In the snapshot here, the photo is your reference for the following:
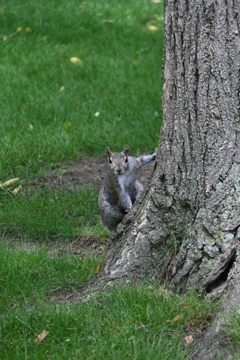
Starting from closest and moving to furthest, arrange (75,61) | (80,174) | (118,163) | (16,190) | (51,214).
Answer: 1. (118,163)
2. (51,214)
3. (16,190)
4. (80,174)
5. (75,61)

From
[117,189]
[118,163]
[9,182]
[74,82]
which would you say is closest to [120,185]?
[117,189]

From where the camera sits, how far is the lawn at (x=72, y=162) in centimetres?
303

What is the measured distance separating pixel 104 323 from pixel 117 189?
1.72 m

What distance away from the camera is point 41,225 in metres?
4.67

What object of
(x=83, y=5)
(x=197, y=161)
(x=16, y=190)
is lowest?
(x=16, y=190)

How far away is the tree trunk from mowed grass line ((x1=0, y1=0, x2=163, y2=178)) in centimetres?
238

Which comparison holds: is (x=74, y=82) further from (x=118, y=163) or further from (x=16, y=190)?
(x=118, y=163)

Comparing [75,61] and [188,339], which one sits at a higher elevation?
[188,339]

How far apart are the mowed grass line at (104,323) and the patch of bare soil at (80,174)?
6.39ft

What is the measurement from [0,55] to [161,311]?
5.49 m

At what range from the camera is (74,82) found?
7.33 meters

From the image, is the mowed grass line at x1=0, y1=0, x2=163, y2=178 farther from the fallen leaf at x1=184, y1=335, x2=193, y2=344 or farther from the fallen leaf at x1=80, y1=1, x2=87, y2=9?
the fallen leaf at x1=184, y1=335, x2=193, y2=344

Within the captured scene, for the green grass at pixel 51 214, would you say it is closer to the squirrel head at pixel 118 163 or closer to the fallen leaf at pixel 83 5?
the squirrel head at pixel 118 163

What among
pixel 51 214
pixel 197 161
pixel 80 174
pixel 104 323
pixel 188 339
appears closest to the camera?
pixel 188 339
